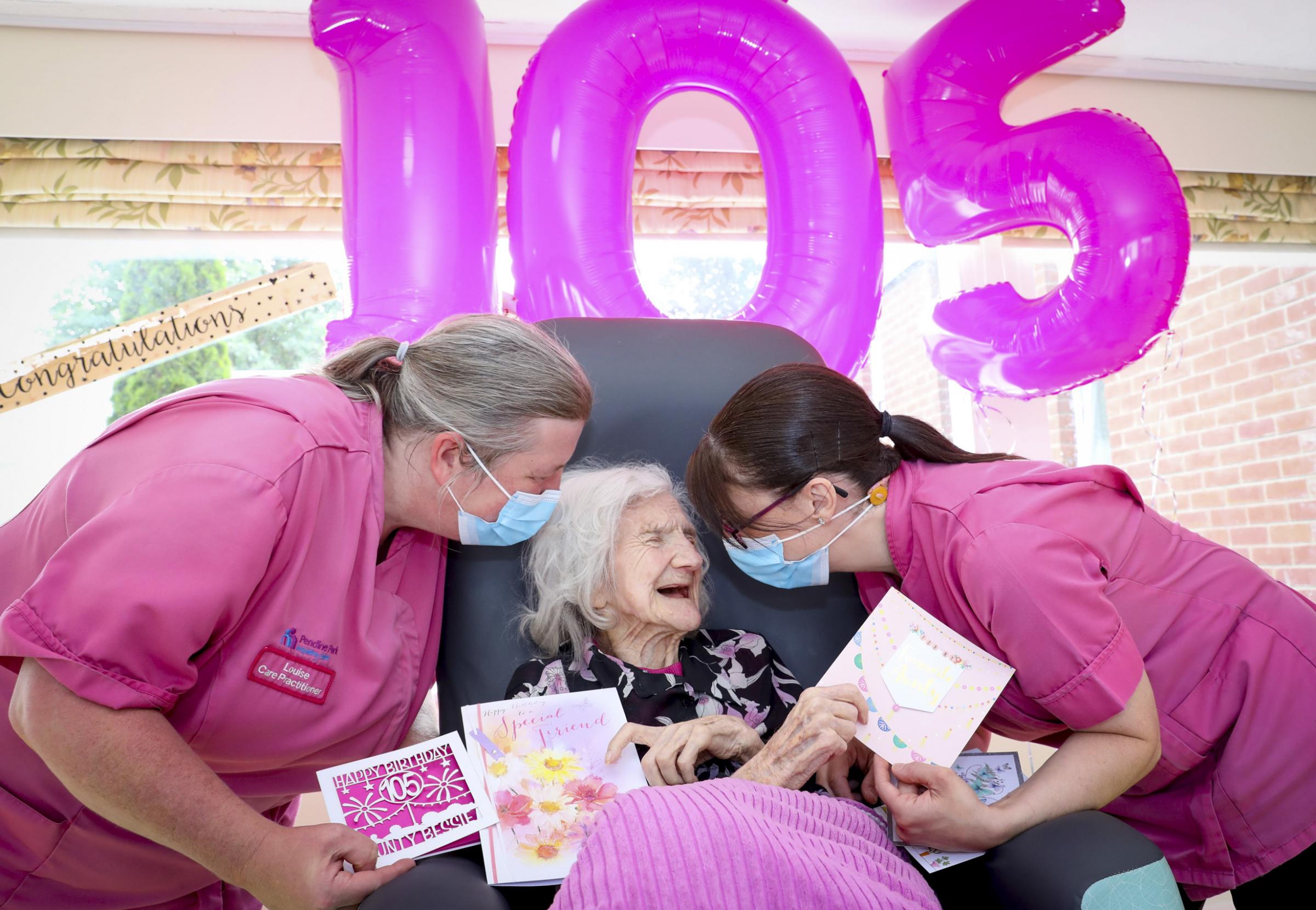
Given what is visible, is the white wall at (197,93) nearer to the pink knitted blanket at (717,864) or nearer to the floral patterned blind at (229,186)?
the floral patterned blind at (229,186)

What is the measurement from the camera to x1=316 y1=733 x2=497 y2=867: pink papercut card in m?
1.14

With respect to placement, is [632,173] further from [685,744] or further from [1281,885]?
[1281,885]

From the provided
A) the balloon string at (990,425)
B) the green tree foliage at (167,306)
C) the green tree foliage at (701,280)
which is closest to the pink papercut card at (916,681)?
the balloon string at (990,425)

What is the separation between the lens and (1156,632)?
4.33 ft

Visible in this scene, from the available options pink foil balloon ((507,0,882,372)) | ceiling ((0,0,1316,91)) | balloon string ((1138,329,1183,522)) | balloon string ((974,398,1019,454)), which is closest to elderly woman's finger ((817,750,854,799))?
pink foil balloon ((507,0,882,372))

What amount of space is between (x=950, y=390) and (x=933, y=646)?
2.15m

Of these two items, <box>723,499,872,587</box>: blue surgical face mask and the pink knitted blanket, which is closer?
the pink knitted blanket

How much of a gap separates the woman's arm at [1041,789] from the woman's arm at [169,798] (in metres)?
0.67

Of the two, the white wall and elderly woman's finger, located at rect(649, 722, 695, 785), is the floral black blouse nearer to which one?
elderly woman's finger, located at rect(649, 722, 695, 785)

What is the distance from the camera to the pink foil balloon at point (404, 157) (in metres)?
2.08

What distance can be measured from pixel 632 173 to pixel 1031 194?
103cm

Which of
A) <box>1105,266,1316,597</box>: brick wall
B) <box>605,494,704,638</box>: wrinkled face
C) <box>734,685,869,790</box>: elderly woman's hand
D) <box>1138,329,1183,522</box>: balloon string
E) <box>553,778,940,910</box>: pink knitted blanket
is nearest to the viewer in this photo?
<box>553,778,940,910</box>: pink knitted blanket

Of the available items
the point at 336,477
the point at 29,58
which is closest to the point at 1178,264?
the point at 336,477

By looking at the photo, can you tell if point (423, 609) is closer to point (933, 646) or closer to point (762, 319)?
point (933, 646)
